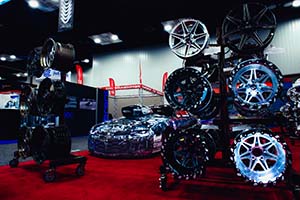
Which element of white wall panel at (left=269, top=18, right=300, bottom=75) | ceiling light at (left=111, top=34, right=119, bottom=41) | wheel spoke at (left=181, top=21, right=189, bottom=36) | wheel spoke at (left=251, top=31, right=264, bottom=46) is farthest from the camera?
ceiling light at (left=111, top=34, right=119, bottom=41)

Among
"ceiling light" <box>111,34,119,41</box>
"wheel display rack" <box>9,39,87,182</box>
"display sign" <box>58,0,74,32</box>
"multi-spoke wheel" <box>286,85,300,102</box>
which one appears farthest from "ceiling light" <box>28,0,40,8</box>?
"multi-spoke wheel" <box>286,85,300,102</box>

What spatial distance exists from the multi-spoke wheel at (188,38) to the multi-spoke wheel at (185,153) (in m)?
0.72

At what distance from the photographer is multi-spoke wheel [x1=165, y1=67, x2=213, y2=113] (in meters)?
1.76

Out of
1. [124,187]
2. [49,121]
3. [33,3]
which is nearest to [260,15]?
[124,187]

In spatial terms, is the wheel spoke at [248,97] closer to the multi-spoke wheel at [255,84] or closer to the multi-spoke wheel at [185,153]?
the multi-spoke wheel at [255,84]

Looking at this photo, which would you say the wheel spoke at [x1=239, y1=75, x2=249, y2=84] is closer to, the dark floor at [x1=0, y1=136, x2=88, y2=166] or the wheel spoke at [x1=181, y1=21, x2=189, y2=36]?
the wheel spoke at [x1=181, y1=21, x2=189, y2=36]

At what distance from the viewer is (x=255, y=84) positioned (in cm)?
160

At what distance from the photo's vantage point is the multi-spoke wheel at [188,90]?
1761 mm

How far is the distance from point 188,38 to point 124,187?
4.90 ft

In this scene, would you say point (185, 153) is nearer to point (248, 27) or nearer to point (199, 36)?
point (199, 36)

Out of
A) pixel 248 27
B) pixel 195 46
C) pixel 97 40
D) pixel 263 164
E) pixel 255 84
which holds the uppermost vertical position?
pixel 97 40

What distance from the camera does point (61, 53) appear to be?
242cm

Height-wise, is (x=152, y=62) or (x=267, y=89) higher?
(x=152, y=62)

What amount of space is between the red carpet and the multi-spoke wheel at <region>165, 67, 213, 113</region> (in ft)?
2.22
